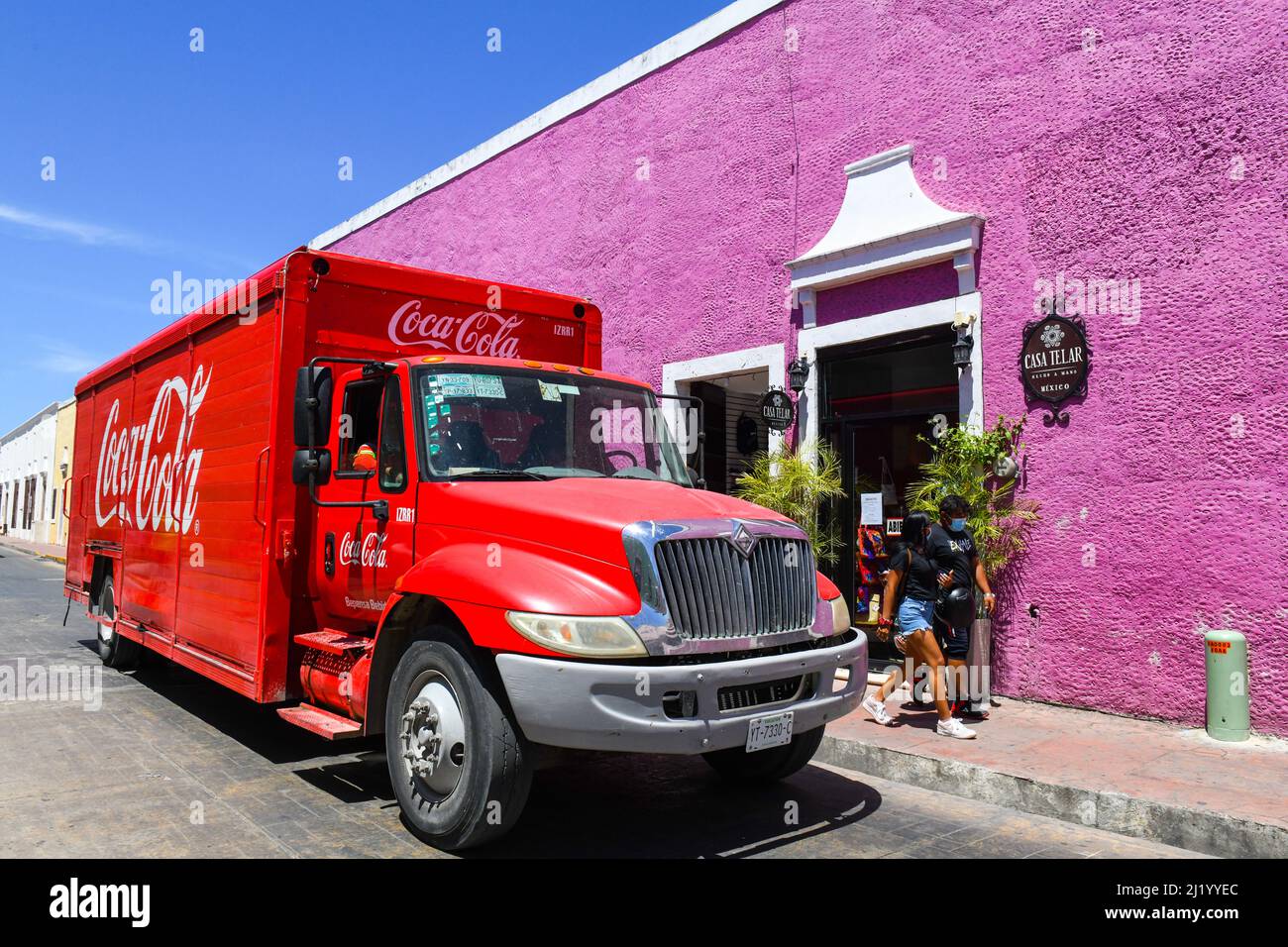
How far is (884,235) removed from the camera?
949 centimetres

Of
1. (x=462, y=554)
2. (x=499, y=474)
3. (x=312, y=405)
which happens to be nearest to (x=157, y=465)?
(x=312, y=405)

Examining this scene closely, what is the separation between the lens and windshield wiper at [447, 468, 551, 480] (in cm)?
486

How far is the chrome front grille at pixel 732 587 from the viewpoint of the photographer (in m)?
4.14

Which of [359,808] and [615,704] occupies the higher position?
[615,704]

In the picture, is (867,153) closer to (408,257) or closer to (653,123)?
(653,123)

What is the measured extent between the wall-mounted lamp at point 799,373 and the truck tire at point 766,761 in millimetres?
5481

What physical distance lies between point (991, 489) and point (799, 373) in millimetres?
2627

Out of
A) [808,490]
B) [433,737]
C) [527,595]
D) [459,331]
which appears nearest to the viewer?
[527,595]

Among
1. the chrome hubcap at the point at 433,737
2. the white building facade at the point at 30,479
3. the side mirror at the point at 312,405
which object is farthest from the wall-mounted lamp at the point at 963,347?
the white building facade at the point at 30,479

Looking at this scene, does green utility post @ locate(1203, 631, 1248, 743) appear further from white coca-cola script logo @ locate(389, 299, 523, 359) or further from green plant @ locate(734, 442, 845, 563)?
white coca-cola script logo @ locate(389, 299, 523, 359)

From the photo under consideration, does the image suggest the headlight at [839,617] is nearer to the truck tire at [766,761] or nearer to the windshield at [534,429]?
the truck tire at [766,761]

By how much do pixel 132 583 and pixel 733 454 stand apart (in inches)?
292

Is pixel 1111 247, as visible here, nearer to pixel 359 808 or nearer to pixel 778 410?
pixel 778 410
